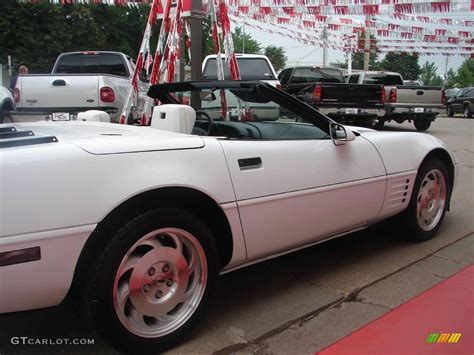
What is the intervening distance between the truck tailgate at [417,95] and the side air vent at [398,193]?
423 inches

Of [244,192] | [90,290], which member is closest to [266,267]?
[244,192]

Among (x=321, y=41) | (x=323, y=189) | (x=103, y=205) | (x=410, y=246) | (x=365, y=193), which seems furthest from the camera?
(x=321, y=41)

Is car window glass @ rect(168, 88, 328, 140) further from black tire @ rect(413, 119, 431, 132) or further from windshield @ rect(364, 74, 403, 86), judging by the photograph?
black tire @ rect(413, 119, 431, 132)

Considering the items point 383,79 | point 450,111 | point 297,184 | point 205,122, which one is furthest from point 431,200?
point 450,111

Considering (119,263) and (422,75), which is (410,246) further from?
(422,75)

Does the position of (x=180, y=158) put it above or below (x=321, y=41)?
below

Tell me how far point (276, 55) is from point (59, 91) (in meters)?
69.8

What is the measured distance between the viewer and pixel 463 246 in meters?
4.32

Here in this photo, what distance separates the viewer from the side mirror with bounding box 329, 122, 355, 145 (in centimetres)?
345

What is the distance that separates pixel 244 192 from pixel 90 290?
3.33 ft

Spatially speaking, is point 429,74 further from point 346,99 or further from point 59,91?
point 59,91

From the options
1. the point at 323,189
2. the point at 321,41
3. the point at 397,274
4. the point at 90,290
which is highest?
the point at 321,41

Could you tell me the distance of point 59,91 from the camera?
847 cm

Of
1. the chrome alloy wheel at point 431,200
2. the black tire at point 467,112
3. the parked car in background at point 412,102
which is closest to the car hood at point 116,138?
the chrome alloy wheel at point 431,200
